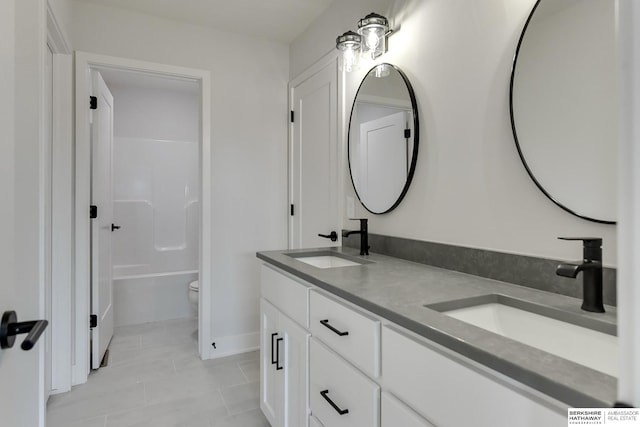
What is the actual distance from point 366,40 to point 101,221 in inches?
86.0

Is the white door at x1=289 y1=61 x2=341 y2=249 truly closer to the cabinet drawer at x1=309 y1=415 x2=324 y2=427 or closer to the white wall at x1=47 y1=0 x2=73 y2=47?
the cabinet drawer at x1=309 y1=415 x2=324 y2=427

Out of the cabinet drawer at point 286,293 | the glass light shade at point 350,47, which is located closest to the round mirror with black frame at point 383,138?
the glass light shade at point 350,47

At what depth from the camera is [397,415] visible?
2.85 ft

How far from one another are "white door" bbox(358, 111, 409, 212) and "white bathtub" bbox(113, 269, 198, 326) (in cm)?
250

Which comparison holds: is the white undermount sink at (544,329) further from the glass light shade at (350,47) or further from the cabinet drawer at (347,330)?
the glass light shade at (350,47)

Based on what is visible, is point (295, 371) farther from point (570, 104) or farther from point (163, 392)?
point (570, 104)

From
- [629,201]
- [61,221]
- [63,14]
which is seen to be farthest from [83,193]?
[629,201]

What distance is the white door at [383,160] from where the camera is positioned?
5.74ft

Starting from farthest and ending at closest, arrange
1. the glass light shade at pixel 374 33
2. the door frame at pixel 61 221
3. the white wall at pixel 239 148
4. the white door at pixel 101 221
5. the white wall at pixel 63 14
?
the white wall at pixel 239 148, the white door at pixel 101 221, the door frame at pixel 61 221, the white wall at pixel 63 14, the glass light shade at pixel 374 33

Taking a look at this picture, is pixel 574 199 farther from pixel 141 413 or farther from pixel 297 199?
pixel 141 413

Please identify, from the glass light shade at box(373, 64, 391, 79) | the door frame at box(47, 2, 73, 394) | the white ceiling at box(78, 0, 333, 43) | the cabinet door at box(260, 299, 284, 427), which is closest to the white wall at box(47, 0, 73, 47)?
the door frame at box(47, 2, 73, 394)

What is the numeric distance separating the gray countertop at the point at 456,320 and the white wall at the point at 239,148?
3.84 feet

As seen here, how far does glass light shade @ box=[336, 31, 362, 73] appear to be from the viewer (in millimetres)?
1870

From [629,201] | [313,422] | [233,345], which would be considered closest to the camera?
[629,201]
